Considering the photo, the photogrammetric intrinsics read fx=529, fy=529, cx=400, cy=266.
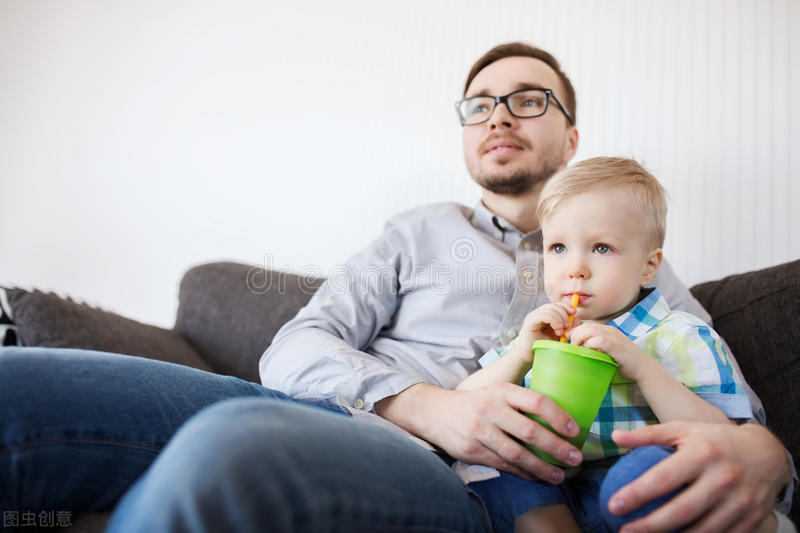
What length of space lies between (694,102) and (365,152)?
1.34 meters

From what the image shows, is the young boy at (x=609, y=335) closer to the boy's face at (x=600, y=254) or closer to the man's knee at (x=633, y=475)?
the boy's face at (x=600, y=254)

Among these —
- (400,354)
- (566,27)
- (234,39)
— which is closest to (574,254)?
(400,354)

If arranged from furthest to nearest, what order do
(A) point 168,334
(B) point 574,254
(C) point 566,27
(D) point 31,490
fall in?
(C) point 566,27 < (A) point 168,334 < (B) point 574,254 < (D) point 31,490

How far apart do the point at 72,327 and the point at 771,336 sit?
173 cm

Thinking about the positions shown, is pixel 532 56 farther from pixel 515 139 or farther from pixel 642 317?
pixel 642 317

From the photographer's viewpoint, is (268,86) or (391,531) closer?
(391,531)

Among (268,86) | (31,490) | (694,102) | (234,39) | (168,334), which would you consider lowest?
(168,334)

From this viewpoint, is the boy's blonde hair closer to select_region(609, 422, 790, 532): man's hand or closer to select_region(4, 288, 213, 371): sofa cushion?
select_region(609, 422, 790, 532): man's hand

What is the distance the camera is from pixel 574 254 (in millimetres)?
1005

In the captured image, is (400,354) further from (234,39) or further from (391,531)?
(234,39)

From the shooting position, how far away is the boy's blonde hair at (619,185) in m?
1.02

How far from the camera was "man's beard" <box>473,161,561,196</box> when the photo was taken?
1.53 meters

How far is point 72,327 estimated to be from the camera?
1.41m

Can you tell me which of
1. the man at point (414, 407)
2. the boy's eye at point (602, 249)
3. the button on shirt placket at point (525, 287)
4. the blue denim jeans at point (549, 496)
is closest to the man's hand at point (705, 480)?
the man at point (414, 407)
